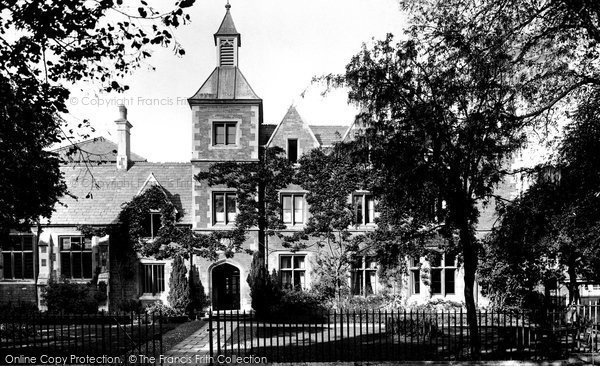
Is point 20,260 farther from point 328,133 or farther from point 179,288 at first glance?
point 328,133

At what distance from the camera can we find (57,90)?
900 cm

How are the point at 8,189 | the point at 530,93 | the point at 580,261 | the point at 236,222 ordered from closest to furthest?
the point at 530,93, the point at 8,189, the point at 580,261, the point at 236,222

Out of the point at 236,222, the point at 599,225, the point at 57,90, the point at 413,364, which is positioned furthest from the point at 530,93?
the point at 236,222

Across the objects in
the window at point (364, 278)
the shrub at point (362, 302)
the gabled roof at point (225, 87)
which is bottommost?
the shrub at point (362, 302)

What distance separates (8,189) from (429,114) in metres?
9.96

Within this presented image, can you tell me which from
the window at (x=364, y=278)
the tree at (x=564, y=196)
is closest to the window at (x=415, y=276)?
the window at (x=364, y=278)

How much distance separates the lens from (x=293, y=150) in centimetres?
2533

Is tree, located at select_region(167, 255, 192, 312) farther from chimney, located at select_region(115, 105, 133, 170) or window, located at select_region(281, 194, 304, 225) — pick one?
chimney, located at select_region(115, 105, 133, 170)

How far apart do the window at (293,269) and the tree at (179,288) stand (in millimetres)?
4395

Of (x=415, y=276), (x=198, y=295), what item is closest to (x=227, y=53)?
(x=198, y=295)

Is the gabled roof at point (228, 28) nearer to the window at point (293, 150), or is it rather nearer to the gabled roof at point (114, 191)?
the window at point (293, 150)

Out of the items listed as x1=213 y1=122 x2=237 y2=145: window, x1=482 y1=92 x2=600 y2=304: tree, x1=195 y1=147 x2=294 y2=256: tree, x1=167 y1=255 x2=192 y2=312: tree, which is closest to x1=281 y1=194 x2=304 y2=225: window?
x1=195 y1=147 x2=294 y2=256: tree

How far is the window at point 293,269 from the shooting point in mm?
24719

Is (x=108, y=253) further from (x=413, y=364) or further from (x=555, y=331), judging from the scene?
(x=555, y=331)
